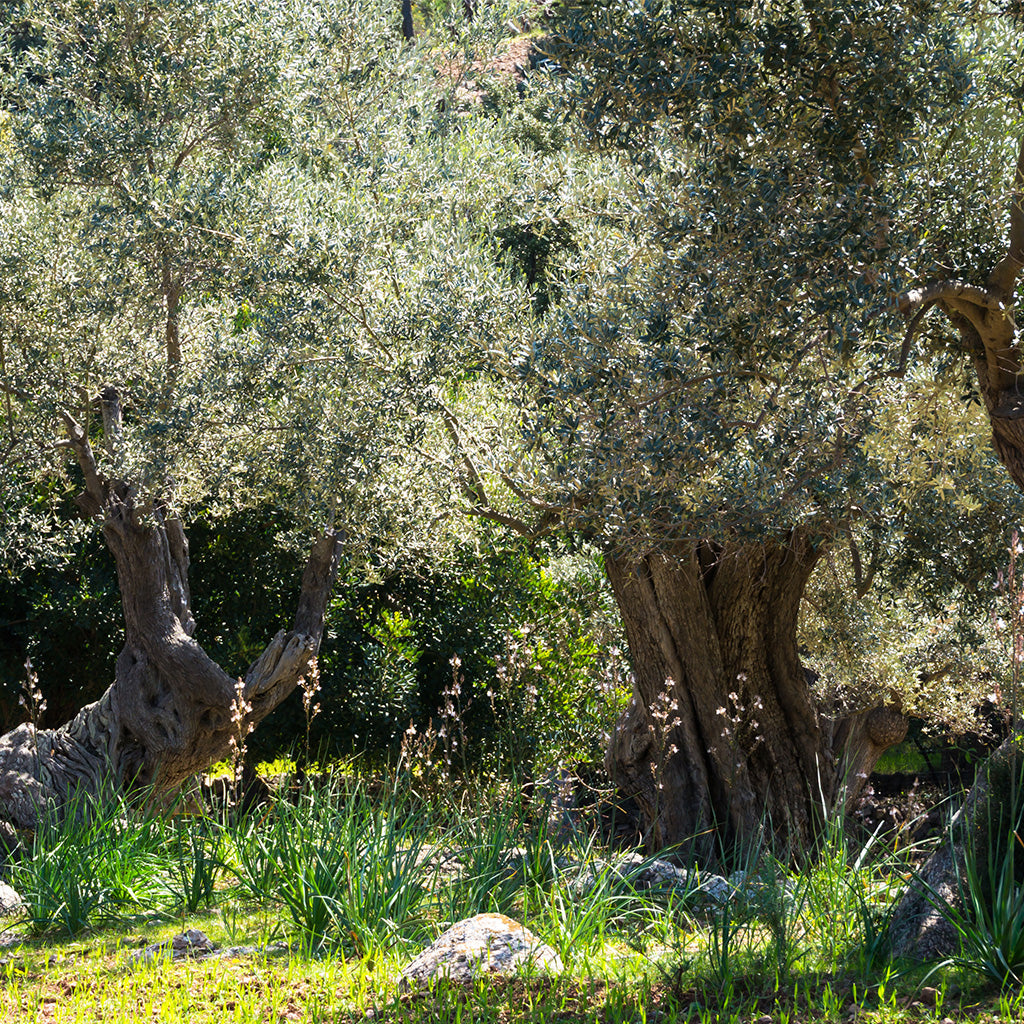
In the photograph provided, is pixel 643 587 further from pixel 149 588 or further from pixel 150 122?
pixel 150 122

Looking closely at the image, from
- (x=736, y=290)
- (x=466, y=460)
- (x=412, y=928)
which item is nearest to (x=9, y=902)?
(x=412, y=928)

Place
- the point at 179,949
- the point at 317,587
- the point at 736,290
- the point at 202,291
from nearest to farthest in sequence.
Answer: the point at 179,949 → the point at 736,290 → the point at 202,291 → the point at 317,587

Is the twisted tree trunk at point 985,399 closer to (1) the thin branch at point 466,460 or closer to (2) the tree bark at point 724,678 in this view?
(2) the tree bark at point 724,678

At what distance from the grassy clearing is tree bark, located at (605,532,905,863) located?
2.55m

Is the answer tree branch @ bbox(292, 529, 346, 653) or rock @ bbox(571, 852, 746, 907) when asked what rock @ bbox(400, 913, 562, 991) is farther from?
tree branch @ bbox(292, 529, 346, 653)

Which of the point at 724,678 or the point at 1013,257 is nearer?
the point at 1013,257

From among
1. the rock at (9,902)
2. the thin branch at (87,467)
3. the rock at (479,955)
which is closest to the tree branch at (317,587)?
the thin branch at (87,467)

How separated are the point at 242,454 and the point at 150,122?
267cm

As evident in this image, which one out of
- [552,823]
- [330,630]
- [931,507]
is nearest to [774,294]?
[552,823]

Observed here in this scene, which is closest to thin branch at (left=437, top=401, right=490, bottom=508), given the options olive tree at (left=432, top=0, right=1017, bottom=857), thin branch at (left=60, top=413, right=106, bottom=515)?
olive tree at (left=432, top=0, right=1017, bottom=857)

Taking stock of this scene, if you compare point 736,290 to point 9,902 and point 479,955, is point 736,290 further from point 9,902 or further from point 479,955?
point 9,902

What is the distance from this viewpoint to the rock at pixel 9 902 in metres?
5.64

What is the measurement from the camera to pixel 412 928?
16.2ft

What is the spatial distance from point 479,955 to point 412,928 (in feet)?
2.79
